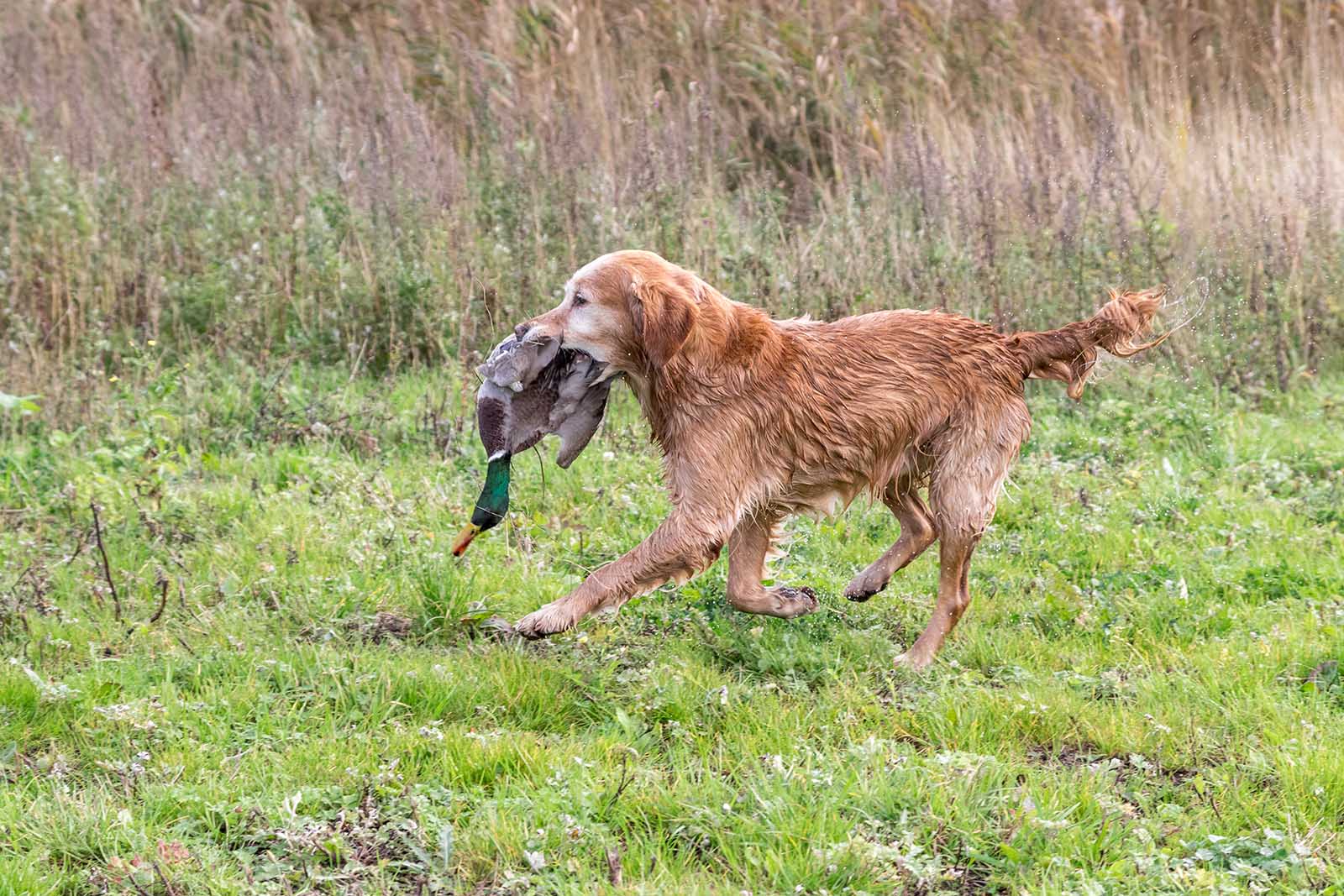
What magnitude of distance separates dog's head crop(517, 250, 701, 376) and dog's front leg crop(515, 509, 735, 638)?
0.53 m

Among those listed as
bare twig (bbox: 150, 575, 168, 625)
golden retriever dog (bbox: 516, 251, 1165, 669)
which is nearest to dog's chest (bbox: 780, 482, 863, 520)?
golden retriever dog (bbox: 516, 251, 1165, 669)

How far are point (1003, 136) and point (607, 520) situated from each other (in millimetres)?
4534

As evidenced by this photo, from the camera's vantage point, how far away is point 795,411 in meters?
4.55

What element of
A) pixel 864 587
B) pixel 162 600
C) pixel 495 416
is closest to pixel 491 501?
pixel 495 416

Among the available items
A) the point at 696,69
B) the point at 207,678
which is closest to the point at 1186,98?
the point at 696,69

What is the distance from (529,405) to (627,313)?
0.50m

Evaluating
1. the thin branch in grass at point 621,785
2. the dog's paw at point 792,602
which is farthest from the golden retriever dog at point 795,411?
the thin branch in grass at point 621,785

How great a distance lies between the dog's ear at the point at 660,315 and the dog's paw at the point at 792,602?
1010 mm

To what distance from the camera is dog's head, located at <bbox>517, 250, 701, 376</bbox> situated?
4250 millimetres

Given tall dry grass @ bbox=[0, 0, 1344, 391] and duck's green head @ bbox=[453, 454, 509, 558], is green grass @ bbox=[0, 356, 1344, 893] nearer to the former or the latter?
duck's green head @ bbox=[453, 454, 509, 558]

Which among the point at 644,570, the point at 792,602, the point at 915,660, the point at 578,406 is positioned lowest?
the point at 915,660

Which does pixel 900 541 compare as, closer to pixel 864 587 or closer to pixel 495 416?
pixel 864 587

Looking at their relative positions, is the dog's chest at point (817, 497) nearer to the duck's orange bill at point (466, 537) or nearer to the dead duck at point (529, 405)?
the dead duck at point (529, 405)

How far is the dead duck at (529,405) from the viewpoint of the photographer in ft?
14.3
